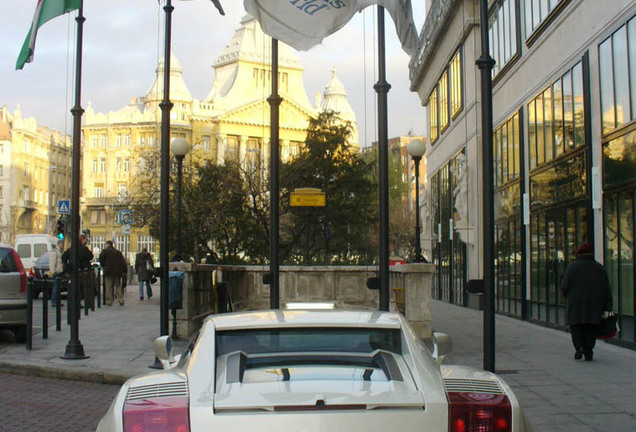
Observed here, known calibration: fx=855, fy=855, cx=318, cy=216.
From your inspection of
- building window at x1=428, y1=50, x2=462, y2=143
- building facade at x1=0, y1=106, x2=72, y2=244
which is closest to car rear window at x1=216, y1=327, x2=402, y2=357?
building window at x1=428, y1=50, x2=462, y2=143

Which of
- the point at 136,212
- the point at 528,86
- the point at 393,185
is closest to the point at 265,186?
the point at 136,212

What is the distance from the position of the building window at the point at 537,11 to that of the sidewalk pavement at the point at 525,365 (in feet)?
26.0

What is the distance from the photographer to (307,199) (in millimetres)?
20047

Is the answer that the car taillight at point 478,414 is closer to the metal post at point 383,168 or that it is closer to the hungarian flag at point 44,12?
the metal post at point 383,168

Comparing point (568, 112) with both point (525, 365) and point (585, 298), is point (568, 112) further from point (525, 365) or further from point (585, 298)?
point (525, 365)

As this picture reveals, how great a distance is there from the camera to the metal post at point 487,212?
923cm

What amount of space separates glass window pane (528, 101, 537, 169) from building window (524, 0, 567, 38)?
2080 mm

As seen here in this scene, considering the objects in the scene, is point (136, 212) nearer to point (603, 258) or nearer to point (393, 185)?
point (603, 258)

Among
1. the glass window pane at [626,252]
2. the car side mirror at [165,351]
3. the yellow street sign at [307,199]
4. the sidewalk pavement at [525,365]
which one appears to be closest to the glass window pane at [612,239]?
the glass window pane at [626,252]

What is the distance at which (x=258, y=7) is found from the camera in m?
12.0

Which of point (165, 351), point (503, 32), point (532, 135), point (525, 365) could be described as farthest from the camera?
point (503, 32)

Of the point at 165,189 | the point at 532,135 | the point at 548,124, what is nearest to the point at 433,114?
the point at 532,135

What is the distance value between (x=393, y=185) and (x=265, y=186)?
63.0m

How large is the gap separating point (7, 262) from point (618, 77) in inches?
463
